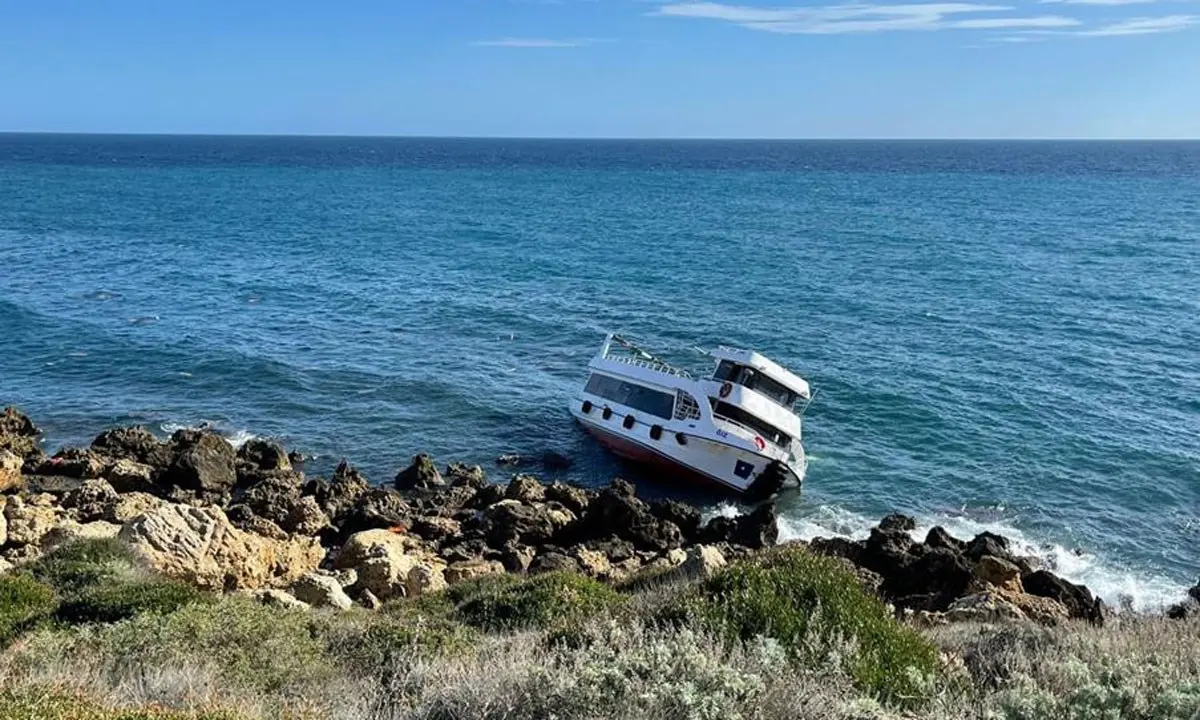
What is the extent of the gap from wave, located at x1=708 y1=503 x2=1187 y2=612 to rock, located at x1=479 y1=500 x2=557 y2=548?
5.77 meters

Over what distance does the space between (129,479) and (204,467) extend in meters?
1.92

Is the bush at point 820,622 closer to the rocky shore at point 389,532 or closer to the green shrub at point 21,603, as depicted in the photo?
the rocky shore at point 389,532

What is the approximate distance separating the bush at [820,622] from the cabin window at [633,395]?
57.2ft

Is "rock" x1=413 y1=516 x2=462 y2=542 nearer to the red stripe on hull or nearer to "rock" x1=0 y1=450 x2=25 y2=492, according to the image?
the red stripe on hull

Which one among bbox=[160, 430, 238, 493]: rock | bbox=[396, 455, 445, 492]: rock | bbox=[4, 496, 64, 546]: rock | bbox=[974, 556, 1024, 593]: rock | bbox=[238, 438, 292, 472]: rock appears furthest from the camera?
bbox=[238, 438, 292, 472]: rock

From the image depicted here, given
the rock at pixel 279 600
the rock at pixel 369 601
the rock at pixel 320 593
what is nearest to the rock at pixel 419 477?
the rock at pixel 369 601

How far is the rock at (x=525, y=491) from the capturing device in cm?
2609

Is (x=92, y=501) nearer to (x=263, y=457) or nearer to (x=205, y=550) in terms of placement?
(x=263, y=457)

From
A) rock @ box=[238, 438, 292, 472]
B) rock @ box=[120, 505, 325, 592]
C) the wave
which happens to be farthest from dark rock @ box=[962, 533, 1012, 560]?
rock @ box=[238, 438, 292, 472]

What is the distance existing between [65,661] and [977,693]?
9.05m

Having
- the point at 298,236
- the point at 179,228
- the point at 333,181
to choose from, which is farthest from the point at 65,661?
the point at 333,181

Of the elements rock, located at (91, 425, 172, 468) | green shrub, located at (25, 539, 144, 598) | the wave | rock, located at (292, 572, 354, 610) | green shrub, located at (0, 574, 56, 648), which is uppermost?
green shrub, located at (0, 574, 56, 648)

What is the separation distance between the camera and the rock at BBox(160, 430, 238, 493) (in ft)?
87.8

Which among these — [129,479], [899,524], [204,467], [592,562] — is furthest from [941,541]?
[129,479]
